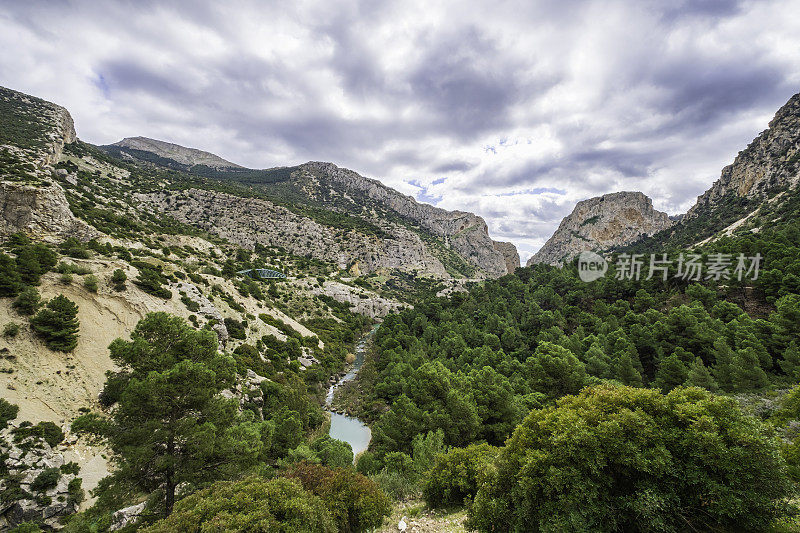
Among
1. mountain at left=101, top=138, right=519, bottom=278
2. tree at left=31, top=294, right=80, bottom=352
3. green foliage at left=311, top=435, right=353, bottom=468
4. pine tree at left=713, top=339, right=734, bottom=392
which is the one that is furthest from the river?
mountain at left=101, top=138, right=519, bottom=278

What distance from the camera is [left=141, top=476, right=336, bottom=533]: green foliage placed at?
838cm

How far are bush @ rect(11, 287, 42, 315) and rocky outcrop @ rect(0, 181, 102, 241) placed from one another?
16290 millimetres

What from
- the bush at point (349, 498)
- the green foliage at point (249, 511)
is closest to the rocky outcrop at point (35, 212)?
the green foliage at point (249, 511)

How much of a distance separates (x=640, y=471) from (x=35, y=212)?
195ft

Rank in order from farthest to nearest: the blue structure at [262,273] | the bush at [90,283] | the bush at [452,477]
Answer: the blue structure at [262,273], the bush at [90,283], the bush at [452,477]

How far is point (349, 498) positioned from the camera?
13742 mm

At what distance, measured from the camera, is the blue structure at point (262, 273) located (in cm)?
8491

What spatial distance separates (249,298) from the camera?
55.3 m

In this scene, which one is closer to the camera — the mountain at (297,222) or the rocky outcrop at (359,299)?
the rocky outcrop at (359,299)

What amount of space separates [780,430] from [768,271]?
44429 mm

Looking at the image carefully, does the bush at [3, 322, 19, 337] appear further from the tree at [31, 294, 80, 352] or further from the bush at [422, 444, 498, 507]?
the bush at [422, 444, 498, 507]

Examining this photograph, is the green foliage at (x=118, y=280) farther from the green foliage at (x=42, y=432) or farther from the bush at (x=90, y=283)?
the green foliage at (x=42, y=432)

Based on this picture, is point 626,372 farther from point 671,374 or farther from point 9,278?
point 9,278

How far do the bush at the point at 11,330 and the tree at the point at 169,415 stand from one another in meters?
15.2
